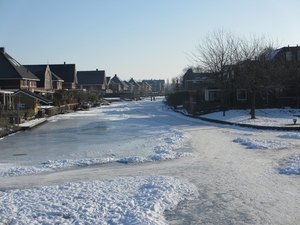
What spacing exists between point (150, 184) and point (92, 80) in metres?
111

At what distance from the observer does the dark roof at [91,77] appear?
390 feet

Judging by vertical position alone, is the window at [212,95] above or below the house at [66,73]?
below

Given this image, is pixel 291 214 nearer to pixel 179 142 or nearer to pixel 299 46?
pixel 179 142

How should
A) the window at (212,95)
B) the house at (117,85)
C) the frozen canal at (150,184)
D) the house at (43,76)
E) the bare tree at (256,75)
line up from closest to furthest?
the frozen canal at (150,184) < the bare tree at (256,75) < the window at (212,95) < the house at (43,76) < the house at (117,85)

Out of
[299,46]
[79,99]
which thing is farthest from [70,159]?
[79,99]

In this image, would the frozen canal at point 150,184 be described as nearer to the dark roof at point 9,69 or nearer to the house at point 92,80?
the dark roof at point 9,69

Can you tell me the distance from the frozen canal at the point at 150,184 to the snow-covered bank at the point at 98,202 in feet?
0.07

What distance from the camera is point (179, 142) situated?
20.1 metres

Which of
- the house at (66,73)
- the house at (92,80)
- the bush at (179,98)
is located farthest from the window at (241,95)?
the house at (92,80)

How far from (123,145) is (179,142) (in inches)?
114

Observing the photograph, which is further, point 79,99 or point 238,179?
point 79,99

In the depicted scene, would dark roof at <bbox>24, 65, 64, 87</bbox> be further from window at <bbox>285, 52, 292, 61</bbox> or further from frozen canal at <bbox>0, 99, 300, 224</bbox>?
frozen canal at <bbox>0, 99, 300, 224</bbox>

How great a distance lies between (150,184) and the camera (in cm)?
1062

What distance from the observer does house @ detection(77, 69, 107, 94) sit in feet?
389
